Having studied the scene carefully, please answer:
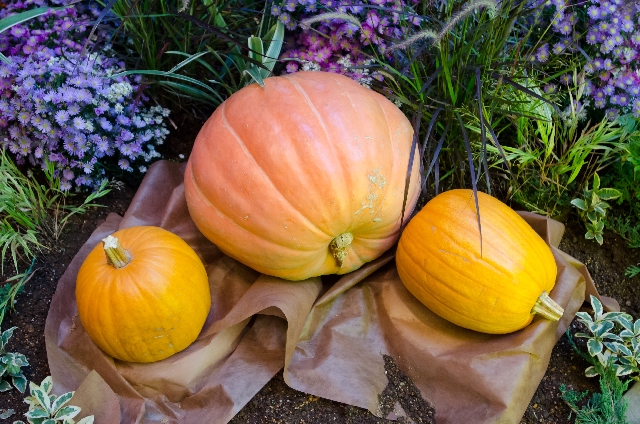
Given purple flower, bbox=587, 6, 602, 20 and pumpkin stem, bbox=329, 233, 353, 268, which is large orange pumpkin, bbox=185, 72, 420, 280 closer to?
pumpkin stem, bbox=329, 233, 353, 268

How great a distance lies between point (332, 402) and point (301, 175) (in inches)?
30.4

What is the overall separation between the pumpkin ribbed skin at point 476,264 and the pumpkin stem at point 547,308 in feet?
0.06

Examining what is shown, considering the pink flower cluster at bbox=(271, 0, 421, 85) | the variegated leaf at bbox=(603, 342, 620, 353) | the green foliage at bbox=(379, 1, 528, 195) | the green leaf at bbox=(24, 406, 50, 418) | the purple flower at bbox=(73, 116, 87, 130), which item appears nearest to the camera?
the green leaf at bbox=(24, 406, 50, 418)

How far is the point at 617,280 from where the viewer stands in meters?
2.29

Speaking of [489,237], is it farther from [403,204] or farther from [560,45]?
[560,45]

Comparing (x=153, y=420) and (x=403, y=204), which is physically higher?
(x=403, y=204)

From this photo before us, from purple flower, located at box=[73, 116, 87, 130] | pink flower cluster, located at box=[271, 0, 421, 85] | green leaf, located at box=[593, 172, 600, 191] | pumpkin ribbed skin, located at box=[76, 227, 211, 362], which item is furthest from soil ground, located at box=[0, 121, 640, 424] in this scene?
pink flower cluster, located at box=[271, 0, 421, 85]

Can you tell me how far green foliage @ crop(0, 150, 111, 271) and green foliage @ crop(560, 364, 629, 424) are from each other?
1.94 metres

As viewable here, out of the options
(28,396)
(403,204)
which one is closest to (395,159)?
(403,204)

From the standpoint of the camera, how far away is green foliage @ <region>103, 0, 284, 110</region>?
235 cm

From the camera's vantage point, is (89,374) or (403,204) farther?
(403,204)

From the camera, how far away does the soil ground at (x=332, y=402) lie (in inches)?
74.5

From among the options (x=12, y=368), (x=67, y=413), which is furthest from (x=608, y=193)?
(x=12, y=368)

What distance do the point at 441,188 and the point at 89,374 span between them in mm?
1541
